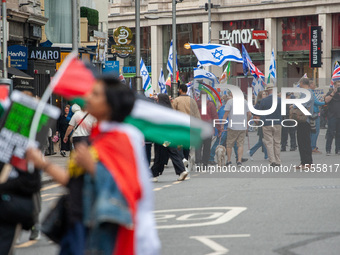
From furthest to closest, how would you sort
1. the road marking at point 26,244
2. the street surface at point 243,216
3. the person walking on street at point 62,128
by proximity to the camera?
the person walking on street at point 62,128
the road marking at point 26,244
the street surface at point 243,216

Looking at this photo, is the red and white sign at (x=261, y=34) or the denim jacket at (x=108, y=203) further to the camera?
the red and white sign at (x=261, y=34)

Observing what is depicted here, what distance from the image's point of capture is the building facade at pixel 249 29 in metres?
58.4

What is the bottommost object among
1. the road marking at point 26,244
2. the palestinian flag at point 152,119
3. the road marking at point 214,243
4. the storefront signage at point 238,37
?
the road marking at point 26,244

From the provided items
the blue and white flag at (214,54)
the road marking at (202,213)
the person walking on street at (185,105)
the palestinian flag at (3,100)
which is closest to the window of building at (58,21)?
the blue and white flag at (214,54)

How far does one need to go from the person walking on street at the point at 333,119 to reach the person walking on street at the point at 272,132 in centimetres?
264

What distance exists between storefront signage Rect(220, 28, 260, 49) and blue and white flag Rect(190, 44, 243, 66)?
1146 inches

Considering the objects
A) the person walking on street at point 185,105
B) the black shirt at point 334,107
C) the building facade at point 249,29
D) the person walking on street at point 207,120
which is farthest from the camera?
the building facade at point 249,29

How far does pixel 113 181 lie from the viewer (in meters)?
4.53

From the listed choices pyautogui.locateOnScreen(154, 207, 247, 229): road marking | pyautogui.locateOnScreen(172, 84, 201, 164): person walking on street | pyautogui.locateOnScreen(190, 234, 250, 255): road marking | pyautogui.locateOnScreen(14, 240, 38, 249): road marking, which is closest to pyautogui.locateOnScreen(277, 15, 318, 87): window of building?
pyautogui.locateOnScreen(172, 84, 201, 164): person walking on street

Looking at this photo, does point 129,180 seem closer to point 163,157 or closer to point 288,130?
point 163,157

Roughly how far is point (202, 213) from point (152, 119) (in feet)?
23.8

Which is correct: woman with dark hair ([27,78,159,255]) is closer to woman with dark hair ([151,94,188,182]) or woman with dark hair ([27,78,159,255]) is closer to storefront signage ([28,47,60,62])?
woman with dark hair ([151,94,188,182])

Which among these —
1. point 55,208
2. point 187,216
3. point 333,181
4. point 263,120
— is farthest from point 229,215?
point 263,120

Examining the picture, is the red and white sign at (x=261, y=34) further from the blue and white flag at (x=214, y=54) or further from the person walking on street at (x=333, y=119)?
the person walking on street at (x=333, y=119)
